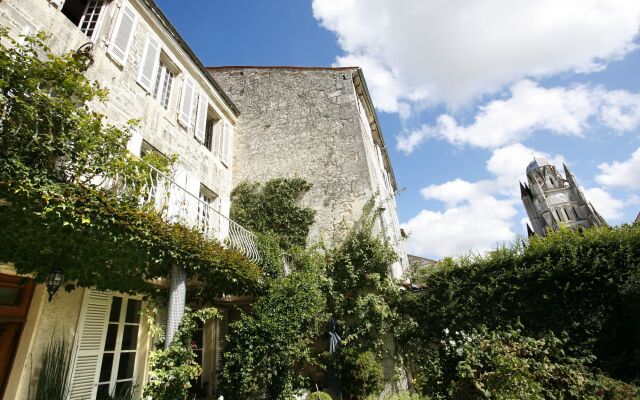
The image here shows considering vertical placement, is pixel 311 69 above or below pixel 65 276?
above

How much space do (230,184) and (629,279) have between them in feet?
34.3

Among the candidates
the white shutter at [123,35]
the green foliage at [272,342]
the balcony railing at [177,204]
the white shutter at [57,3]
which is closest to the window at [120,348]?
the green foliage at [272,342]

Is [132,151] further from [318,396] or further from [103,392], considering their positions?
[318,396]

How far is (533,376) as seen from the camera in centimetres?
518

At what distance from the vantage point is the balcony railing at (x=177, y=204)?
4.87 meters

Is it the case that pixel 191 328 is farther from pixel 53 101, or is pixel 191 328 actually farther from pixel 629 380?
pixel 629 380

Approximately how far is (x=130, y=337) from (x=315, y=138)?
7992mm

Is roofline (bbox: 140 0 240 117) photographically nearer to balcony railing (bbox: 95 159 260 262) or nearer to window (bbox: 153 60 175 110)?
window (bbox: 153 60 175 110)

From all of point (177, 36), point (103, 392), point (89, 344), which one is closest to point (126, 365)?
point (103, 392)

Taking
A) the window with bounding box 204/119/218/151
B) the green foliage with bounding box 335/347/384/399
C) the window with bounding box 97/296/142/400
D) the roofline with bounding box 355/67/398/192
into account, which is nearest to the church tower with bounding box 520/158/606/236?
the roofline with bounding box 355/67/398/192

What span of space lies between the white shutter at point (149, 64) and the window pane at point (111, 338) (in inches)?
201

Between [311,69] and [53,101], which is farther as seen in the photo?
[311,69]

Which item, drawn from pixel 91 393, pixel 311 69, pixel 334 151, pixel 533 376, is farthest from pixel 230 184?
pixel 533 376

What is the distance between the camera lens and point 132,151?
6.38 m
